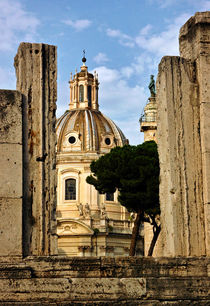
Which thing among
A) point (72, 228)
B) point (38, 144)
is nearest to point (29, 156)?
point (38, 144)

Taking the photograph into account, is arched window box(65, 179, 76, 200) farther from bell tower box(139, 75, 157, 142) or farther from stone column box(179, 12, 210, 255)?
stone column box(179, 12, 210, 255)

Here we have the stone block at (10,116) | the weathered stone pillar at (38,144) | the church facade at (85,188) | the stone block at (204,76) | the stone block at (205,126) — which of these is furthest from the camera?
the church facade at (85,188)

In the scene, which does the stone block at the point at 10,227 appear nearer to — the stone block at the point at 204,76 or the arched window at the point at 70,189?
the stone block at the point at 204,76

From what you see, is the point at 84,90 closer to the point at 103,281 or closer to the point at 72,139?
the point at 72,139

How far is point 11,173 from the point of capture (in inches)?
369

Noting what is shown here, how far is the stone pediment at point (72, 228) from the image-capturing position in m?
55.7

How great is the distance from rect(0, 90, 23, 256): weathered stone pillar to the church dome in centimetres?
5608

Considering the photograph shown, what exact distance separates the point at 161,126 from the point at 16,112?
2.36m

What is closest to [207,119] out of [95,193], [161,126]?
[161,126]

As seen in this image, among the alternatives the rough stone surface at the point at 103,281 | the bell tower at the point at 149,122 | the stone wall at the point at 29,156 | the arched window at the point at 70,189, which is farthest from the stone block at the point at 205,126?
the arched window at the point at 70,189

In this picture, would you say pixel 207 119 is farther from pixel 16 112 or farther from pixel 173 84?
pixel 16 112

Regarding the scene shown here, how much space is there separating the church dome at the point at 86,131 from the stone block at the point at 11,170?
5618 centimetres

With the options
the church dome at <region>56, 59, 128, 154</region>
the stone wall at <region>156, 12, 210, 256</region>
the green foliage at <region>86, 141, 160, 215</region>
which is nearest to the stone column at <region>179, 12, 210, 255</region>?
the stone wall at <region>156, 12, 210, 256</region>

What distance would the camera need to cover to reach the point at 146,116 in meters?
40.1
